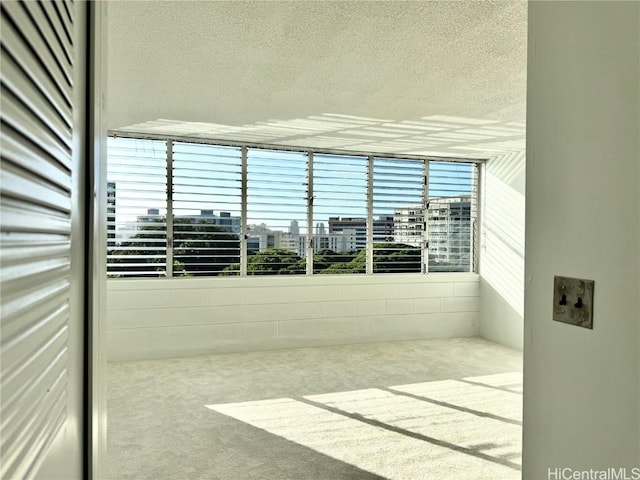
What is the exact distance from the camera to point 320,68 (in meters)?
2.89

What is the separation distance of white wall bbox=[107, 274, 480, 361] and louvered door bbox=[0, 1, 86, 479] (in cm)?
419

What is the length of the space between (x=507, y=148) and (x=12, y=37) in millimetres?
5374

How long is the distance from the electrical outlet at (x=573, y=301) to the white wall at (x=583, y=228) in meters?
0.01

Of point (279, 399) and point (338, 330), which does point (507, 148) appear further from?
point (279, 399)

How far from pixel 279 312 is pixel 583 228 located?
4.51 meters

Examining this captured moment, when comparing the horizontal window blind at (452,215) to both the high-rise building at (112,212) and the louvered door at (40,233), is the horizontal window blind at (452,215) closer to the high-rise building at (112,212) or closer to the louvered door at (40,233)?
the high-rise building at (112,212)

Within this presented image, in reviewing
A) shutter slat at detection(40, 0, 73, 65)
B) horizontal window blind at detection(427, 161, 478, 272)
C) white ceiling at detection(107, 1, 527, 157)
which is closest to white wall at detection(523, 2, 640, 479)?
shutter slat at detection(40, 0, 73, 65)

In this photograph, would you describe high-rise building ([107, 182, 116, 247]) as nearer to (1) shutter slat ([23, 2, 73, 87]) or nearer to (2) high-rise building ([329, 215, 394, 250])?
(2) high-rise building ([329, 215, 394, 250])

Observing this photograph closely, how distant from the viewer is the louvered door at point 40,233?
0.54 metres

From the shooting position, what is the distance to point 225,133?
15.6 feet

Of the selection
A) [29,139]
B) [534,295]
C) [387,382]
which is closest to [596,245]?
[534,295]

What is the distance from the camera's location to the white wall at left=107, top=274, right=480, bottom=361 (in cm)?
489

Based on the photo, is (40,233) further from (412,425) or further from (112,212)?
(112,212)

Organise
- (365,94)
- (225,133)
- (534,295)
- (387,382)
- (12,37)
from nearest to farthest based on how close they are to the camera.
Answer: (12,37)
(534,295)
(365,94)
(387,382)
(225,133)
